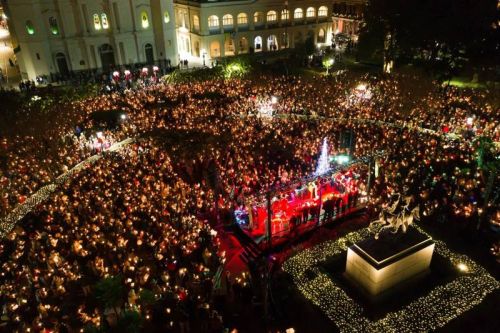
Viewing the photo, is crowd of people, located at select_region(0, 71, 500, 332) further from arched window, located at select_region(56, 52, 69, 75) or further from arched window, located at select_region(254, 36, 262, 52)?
arched window, located at select_region(254, 36, 262, 52)

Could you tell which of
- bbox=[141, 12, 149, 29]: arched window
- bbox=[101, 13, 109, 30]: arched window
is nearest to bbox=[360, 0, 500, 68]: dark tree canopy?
bbox=[141, 12, 149, 29]: arched window

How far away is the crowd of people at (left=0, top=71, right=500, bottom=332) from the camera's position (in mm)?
12461

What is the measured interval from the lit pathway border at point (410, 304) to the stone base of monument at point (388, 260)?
74 cm

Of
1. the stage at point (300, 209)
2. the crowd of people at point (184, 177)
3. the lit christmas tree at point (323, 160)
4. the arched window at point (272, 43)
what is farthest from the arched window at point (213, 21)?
the stage at point (300, 209)

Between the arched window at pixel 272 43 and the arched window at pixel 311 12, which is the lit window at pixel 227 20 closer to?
the arched window at pixel 272 43

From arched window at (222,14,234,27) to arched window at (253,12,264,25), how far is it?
3.25 metres

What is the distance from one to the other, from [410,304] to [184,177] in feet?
37.9

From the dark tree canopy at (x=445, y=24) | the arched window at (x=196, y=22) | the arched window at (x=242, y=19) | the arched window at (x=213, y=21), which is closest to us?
the dark tree canopy at (x=445, y=24)

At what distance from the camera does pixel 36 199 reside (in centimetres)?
1689

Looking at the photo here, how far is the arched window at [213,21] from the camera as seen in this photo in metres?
50.8

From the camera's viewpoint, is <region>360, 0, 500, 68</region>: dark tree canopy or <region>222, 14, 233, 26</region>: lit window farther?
<region>222, 14, 233, 26</region>: lit window

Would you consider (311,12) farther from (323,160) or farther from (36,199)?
(36,199)

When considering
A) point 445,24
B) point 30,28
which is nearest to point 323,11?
point 445,24

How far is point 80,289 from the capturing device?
499 inches
